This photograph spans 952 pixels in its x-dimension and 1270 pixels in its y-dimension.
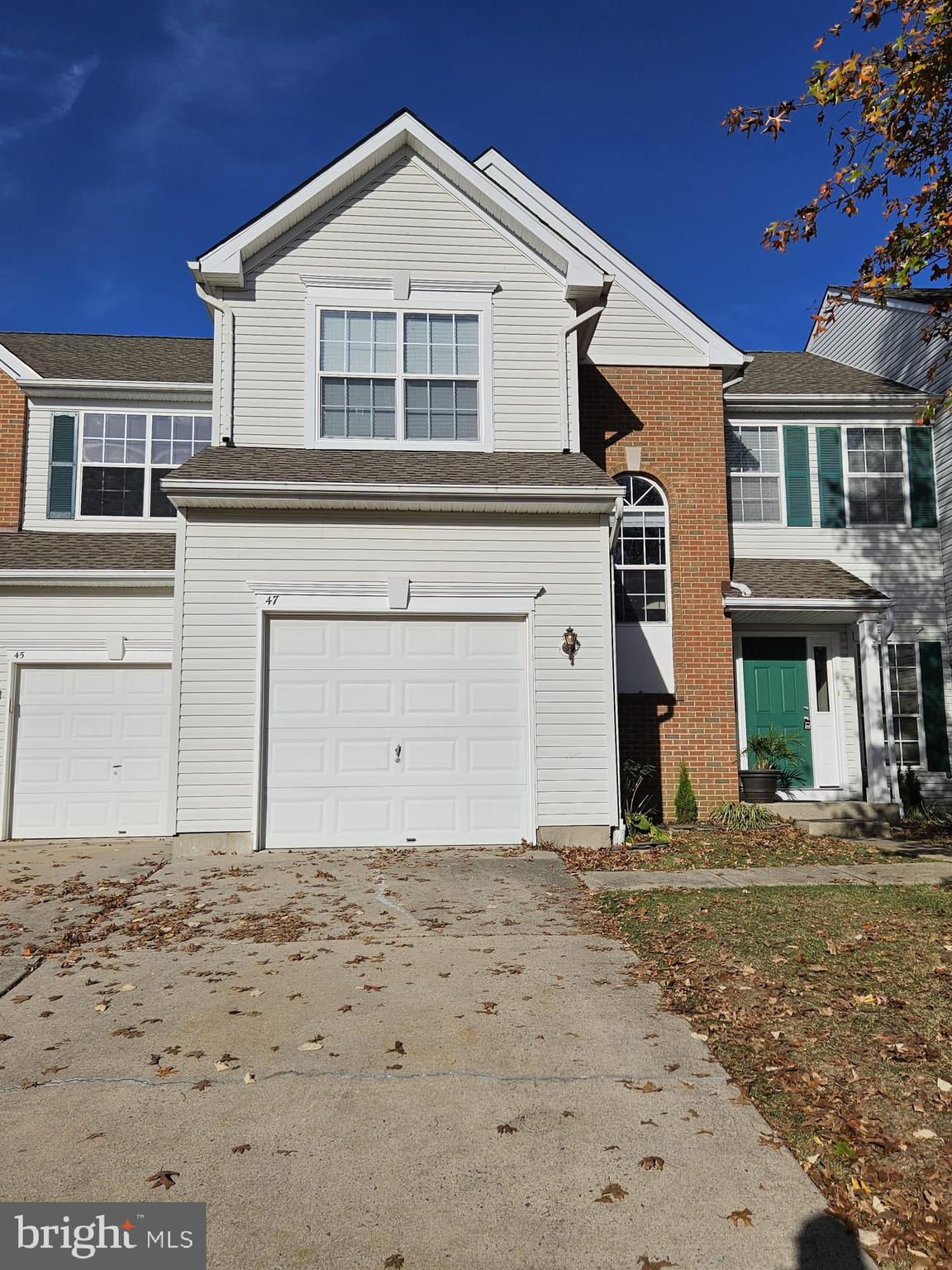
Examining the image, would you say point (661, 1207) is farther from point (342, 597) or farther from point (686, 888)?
point (342, 597)

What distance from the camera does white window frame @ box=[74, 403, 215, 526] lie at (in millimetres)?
14570

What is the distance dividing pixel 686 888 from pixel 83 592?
9188 mm

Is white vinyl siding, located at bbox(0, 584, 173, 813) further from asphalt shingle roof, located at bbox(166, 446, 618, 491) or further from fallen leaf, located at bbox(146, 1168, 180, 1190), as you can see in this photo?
fallen leaf, located at bbox(146, 1168, 180, 1190)

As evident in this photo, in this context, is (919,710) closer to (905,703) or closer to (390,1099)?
(905,703)

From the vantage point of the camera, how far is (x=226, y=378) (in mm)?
11367

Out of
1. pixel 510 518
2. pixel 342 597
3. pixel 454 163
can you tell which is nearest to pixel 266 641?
pixel 342 597

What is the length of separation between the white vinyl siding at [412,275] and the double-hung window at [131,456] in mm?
3716

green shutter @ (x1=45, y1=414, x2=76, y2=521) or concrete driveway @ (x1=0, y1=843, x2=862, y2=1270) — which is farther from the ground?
green shutter @ (x1=45, y1=414, x2=76, y2=521)

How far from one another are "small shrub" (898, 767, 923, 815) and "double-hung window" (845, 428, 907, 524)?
4312 millimetres

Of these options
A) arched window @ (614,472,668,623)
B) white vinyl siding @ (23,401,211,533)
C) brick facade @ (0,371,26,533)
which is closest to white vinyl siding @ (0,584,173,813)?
white vinyl siding @ (23,401,211,533)

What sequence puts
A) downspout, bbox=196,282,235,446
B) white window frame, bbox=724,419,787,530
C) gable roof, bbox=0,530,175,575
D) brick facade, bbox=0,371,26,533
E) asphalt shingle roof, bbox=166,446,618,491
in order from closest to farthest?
1. asphalt shingle roof, bbox=166,446,618,491
2. downspout, bbox=196,282,235,446
3. gable roof, bbox=0,530,175,575
4. brick facade, bbox=0,371,26,533
5. white window frame, bbox=724,419,787,530

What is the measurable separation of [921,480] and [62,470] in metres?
14.3

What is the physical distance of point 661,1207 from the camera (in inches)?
130

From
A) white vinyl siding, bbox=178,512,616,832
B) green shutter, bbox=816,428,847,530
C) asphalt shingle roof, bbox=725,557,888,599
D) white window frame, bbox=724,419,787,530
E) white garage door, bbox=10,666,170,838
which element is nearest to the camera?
white vinyl siding, bbox=178,512,616,832
